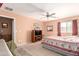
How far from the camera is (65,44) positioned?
2191mm

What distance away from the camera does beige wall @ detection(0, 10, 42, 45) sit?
1.69m

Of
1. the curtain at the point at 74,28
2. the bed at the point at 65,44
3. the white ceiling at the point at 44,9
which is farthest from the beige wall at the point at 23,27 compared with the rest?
the curtain at the point at 74,28

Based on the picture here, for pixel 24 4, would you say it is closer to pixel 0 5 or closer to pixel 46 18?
pixel 0 5

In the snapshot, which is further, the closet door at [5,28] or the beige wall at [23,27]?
the beige wall at [23,27]

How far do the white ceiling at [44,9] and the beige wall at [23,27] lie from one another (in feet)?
0.34

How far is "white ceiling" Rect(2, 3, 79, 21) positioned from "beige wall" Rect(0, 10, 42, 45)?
105mm

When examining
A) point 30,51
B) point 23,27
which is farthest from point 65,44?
point 23,27

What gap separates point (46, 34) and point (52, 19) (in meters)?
0.38

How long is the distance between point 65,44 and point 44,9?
1.13 meters

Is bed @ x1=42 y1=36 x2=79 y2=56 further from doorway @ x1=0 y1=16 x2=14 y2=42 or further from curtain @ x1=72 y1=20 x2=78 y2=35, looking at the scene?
doorway @ x1=0 y1=16 x2=14 y2=42

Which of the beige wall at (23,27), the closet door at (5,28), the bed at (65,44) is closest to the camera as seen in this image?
the closet door at (5,28)

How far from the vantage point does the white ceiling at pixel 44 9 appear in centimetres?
160

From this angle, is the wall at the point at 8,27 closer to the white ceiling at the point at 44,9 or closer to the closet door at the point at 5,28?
the closet door at the point at 5,28

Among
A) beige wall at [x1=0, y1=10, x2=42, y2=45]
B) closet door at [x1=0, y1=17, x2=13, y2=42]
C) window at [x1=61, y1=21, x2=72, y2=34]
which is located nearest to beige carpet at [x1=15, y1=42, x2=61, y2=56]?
beige wall at [x1=0, y1=10, x2=42, y2=45]
